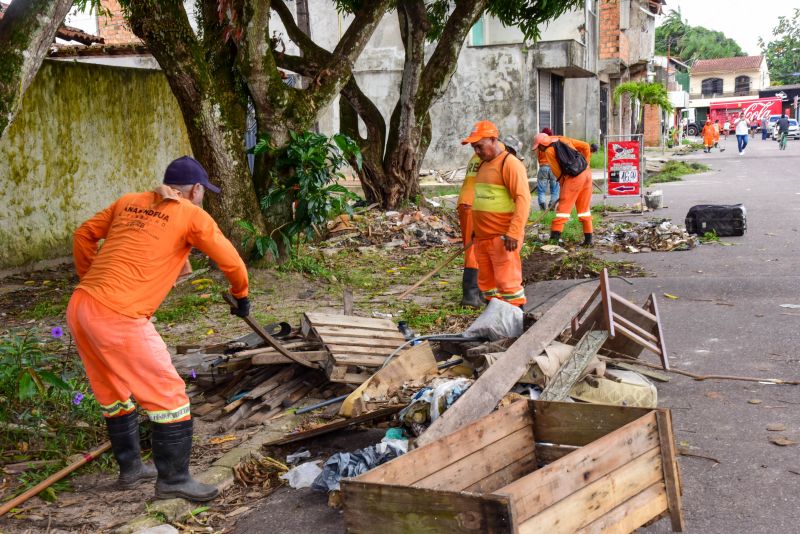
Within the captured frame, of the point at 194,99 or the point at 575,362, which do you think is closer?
the point at 575,362

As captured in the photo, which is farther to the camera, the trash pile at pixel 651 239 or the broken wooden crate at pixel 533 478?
the trash pile at pixel 651 239

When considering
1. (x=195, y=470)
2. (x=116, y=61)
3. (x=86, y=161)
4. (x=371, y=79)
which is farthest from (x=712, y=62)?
(x=195, y=470)

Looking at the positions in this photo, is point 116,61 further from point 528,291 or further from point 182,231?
point 182,231

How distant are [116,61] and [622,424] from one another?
1868 cm

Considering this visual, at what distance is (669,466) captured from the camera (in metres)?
3.62

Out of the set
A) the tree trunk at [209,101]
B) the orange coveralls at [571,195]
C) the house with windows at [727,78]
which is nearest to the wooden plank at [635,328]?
the tree trunk at [209,101]

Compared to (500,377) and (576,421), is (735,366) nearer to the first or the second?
(500,377)

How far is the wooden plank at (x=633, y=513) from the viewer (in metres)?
3.33

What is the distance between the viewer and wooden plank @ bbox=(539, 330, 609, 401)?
4.78 m

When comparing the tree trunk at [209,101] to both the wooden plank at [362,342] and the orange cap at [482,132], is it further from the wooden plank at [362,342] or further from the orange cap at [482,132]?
the wooden plank at [362,342]

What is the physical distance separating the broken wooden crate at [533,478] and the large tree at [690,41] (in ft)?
267

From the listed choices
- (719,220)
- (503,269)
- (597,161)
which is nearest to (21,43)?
(503,269)

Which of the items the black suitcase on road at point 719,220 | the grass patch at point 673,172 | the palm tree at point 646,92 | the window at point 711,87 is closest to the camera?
the black suitcase on road at point 719,220

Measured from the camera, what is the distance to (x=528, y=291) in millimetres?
9453
